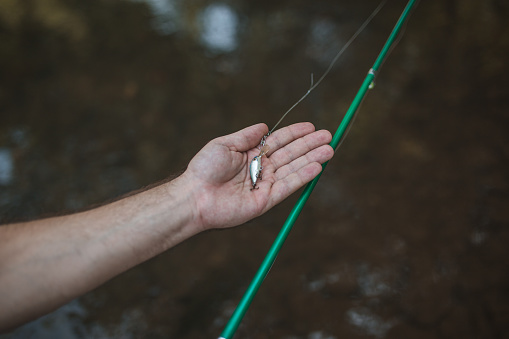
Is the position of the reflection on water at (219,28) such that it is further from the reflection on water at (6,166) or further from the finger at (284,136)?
the reflection on water at (6,166)

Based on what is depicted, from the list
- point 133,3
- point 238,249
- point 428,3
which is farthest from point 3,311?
point 428,3

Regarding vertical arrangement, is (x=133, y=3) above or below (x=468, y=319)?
above

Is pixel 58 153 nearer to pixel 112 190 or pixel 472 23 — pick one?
pixel 112 190

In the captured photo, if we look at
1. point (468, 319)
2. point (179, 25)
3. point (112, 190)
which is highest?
point (179, 25)

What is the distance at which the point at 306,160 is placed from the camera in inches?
63.1

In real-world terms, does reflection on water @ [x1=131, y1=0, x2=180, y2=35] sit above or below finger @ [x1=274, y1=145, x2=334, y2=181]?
above

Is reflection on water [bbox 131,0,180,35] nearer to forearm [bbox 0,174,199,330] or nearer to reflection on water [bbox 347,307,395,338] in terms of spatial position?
forearm [bbox 0,174,199,330]

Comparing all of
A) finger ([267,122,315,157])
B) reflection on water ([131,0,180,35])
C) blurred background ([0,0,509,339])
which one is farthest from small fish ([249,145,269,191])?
reflection on water ([131,0,180,35])

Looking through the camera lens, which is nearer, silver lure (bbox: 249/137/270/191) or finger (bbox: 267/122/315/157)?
silver lure (bbox: 249/137/270/191)

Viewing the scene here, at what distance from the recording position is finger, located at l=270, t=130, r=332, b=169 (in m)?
1.67

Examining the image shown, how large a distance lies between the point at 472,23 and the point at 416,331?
267 cm

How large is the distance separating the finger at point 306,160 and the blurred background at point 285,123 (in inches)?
37.4

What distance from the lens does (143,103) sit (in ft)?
9.99

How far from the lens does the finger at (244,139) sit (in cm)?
161
